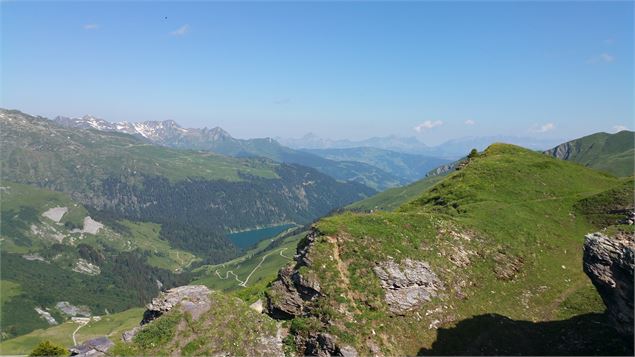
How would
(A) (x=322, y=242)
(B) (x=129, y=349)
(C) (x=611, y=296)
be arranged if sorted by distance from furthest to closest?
(A) (x=322, y=242) < (B) (x=129, y=349) < (C) (x=611, y=296)

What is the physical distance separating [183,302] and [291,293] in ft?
34.3

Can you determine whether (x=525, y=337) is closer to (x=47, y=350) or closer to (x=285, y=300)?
(x=285, y=300)

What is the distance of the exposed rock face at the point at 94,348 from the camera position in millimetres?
35406

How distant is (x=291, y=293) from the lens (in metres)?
42.7

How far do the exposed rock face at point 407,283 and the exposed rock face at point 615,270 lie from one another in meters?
14.9

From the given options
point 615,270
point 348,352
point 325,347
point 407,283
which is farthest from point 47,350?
point 615,270

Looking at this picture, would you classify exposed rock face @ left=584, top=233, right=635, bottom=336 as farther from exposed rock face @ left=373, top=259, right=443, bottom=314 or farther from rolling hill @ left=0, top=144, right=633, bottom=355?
exposed rock face @ left=373, top=259, right=443, bottom=314

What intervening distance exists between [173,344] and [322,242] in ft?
56.9

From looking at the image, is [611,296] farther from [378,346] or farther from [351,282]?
[351,282]

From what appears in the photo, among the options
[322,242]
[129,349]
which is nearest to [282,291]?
[322,242]

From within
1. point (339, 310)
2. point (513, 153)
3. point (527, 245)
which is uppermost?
point (513, 153)

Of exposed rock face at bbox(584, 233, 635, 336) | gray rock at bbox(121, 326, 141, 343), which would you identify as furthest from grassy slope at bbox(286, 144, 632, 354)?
gray rock at bbox(121, 326, 141, 343)

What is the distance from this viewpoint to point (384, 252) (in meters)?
45.5

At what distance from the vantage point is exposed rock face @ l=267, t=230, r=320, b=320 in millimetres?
41469
